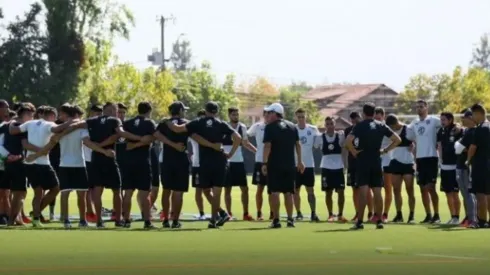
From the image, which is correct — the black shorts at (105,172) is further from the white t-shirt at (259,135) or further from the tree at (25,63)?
the tree at (25,63)

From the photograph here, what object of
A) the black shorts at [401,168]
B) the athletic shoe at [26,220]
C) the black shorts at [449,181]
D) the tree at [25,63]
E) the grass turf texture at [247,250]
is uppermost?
the tree at [25,63]

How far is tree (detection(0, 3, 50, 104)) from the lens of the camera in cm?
7800

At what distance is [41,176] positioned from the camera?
22.4m

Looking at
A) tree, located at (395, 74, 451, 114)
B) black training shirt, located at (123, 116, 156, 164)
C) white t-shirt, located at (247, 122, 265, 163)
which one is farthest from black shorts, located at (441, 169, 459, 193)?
Result: tree, located at (395, 74, 451, 114)

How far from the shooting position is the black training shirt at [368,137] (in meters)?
21.6

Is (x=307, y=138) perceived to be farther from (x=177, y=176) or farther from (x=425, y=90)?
(x=425, y=90)

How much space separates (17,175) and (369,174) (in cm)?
605

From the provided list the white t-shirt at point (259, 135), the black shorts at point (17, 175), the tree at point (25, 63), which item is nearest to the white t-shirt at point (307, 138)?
the white t-shirt at point (259, 135)

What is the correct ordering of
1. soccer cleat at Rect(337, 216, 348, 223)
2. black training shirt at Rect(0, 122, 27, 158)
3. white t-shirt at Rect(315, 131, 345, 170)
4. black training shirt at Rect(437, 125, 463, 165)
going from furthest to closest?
1. white t-shirt at Rect(315, 131, 345, 170)
2. soccer cleat at Rect(337, 216, 348, 223)
3. black training shirt at Rect(437, 125, 463, 165)
4. black training shirt at Rect(0, 122, 27, 158)

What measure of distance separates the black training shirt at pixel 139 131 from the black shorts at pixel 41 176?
4.79ft

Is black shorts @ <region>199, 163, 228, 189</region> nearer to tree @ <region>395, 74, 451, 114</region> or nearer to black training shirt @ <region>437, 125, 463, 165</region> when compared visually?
black training shirt @ <region>437, 125, 463, 165</region>

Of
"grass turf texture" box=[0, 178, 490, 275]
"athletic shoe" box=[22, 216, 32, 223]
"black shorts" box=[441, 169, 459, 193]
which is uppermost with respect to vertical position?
"black shorts" box=[441, 169, 459, 193]

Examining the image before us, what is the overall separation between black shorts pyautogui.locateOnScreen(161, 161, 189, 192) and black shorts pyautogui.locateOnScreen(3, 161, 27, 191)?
2.57m

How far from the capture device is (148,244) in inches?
711
